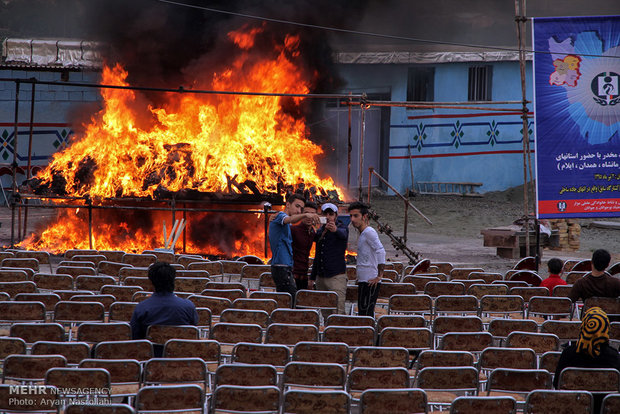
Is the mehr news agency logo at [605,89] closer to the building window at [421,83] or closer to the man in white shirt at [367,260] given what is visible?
the man in white shirt at [367,260]

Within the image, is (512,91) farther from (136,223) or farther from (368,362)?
(368,362)

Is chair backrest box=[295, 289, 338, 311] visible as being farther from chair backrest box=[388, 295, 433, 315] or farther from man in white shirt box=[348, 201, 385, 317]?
chair backrest box=[388, 295, 433, 315]

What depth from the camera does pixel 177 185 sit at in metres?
17.5

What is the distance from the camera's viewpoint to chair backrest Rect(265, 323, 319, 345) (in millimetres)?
7848

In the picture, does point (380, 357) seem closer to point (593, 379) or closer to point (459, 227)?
point (593, 379)

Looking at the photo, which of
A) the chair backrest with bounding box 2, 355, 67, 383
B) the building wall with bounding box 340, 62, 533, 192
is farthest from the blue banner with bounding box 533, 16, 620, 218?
the building wall with bounding box 340, 62, 533, 192

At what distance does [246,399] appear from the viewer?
5.92 meters

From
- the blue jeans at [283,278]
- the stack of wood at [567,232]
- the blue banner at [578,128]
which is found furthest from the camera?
the stack of wood at [567,232]

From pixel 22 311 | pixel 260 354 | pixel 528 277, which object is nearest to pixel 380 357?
pixel 260 354

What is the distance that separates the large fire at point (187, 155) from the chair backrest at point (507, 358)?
10.8 m

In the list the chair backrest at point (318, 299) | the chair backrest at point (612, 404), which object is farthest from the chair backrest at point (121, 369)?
the chair backrest at point (612, 404)

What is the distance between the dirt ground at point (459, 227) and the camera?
19.7m

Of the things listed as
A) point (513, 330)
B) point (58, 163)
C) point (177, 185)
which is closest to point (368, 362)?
point (513, 330)

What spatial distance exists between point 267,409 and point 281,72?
15.5m
